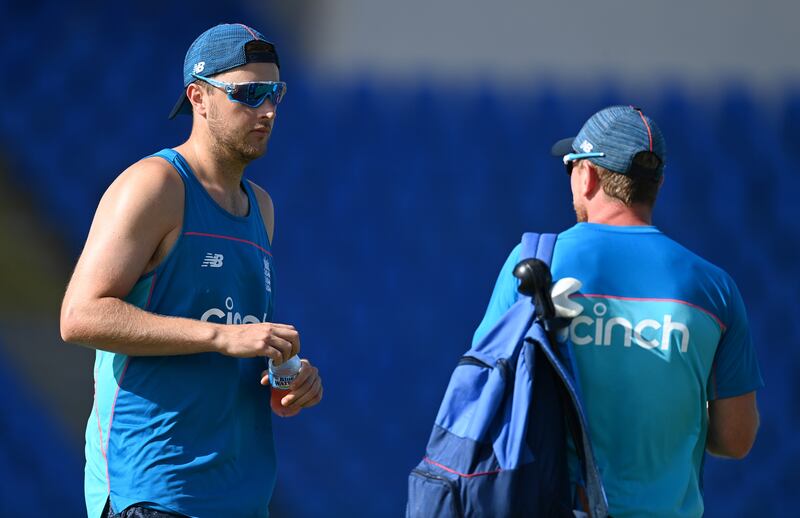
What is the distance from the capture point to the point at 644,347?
239cm

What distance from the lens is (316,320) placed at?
15.8 ft

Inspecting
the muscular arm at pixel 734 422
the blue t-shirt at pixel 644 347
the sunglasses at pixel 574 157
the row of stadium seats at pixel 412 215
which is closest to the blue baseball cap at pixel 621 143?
the sunglasses at pixel 574 157

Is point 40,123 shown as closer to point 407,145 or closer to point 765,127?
point 407,145

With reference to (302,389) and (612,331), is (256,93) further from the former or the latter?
(612,331)

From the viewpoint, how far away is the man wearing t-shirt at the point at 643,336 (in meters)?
2.36

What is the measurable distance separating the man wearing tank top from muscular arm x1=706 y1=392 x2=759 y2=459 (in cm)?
95

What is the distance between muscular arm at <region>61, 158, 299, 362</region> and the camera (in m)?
2.42

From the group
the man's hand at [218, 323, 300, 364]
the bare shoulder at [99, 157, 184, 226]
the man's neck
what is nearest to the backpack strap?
the man's neck

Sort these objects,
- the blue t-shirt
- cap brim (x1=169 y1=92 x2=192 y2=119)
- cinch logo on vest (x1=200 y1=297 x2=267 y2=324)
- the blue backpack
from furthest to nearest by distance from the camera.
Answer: cap brim (x1=169 y1=92 x2=192 y2=119)
cinch logo on vest (x1=200 y1=297 x2=267 y2=324)
the blue t-shirt
the blue backpack

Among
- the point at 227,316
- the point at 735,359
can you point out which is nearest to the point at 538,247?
the point at 735,359

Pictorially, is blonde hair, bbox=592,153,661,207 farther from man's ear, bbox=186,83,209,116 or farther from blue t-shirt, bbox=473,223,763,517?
man's ear, bbox=186,83,209,116

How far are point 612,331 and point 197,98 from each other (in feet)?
3.94

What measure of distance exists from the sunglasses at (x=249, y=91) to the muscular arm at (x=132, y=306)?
1.14ft

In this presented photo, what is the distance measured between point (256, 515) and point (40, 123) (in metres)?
2.92
